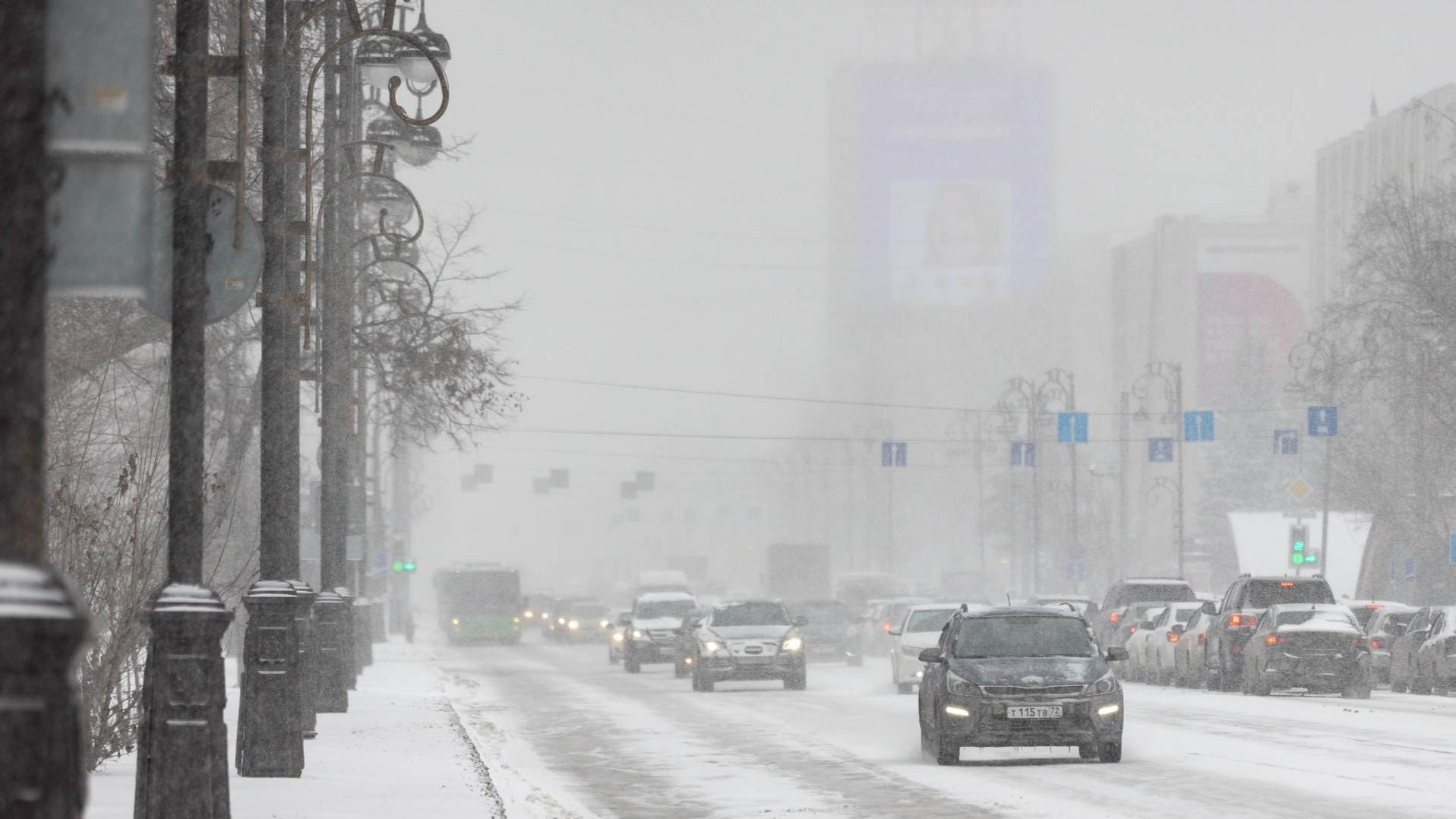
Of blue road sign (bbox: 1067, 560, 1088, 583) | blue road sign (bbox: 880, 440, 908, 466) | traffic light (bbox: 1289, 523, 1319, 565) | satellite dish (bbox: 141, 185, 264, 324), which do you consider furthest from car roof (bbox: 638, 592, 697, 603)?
satellite dish (bbox: 141, 185, 264, 324)

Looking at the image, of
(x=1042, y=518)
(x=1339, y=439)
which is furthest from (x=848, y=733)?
(x=1042, y=518)

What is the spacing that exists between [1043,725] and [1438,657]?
18976 mm

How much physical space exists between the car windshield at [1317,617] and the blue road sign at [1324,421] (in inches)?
1041

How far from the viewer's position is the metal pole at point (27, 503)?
184 inches

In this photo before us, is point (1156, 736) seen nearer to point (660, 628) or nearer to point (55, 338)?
point (55, 338)

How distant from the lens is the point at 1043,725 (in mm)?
20859

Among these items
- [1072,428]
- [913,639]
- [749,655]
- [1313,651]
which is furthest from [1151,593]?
[1072,428]

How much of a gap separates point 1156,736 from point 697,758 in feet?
18.3

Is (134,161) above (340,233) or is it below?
below

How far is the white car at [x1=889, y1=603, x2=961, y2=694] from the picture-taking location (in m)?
37.4

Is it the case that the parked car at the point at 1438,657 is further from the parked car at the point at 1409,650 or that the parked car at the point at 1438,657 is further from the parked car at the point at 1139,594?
the parked car at the point at 1139,594

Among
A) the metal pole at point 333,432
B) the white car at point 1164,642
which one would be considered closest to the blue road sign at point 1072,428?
the white car at point 1164,642

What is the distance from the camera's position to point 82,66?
5496mm

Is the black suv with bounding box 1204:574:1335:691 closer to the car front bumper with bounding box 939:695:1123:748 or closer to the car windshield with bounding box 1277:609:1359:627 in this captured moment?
the car windshield with bounding box 1277:609:1359:627
